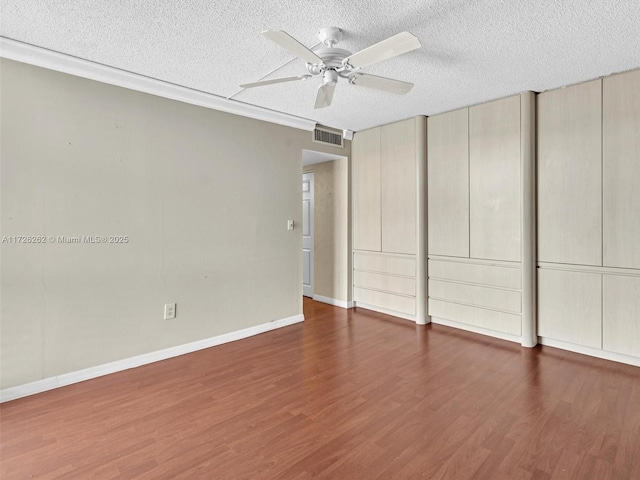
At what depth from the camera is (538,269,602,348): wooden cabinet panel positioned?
3.14m

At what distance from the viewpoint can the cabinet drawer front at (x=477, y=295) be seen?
3.60 m

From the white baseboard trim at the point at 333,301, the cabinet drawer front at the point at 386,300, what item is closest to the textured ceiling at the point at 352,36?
the cabinet drawer front at the point at 386,300

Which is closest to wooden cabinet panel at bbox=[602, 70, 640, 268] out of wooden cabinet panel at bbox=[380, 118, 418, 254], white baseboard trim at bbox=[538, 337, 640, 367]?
white baseboard trim at bbox=[538, 337, 640, 367]

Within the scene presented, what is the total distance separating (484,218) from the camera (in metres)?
3.77

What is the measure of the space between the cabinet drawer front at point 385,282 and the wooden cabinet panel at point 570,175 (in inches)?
59.3

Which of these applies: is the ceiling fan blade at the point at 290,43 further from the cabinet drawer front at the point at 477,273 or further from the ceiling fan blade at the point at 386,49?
the cabinet drawer front at the point at 477,273

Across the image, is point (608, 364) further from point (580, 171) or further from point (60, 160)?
point (60, 160)

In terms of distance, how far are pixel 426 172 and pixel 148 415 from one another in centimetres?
375

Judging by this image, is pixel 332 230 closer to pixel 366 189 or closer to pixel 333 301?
pixel 366 189

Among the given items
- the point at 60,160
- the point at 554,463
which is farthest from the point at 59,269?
the point at 554,463

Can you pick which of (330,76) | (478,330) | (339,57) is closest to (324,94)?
(330,76)

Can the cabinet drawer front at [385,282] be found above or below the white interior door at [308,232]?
below

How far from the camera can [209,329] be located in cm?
355

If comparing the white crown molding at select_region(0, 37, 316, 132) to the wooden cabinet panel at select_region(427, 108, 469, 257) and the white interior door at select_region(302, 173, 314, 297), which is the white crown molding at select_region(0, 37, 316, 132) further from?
the wooden cabinet panel at select_region(427, 108, 469, 257)
